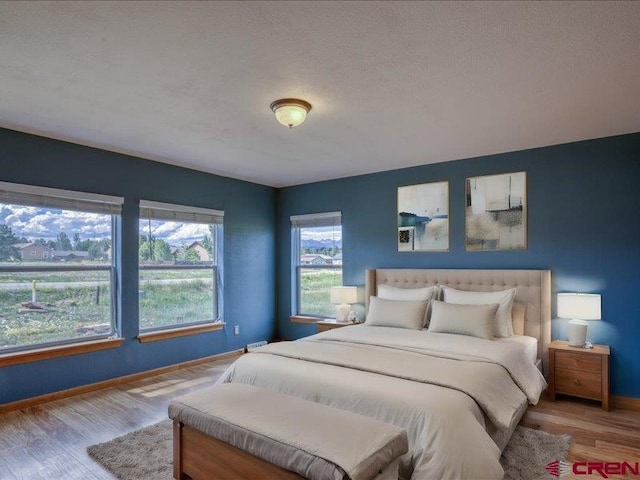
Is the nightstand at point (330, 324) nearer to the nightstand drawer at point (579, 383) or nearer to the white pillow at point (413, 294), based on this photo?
the white pillow at point (413, 294)

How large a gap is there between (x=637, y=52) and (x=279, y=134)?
2600 mm

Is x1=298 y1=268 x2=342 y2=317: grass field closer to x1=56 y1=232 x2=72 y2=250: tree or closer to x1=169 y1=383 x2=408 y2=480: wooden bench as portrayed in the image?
x1=56 y1=232 x2=72 y2=250: tree

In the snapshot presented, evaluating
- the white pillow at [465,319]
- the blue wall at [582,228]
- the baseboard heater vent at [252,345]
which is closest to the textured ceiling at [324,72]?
the blue wall at [582,228]

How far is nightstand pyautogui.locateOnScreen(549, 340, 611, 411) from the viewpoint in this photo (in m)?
3.49

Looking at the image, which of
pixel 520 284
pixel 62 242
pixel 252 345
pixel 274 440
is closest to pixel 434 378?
pixel 274 440

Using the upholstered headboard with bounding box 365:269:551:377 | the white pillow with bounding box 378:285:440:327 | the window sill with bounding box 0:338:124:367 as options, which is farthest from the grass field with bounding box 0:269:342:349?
Result: the upholstered headboard with bounding box 365:269:551:377

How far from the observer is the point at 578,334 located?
365 centimetres

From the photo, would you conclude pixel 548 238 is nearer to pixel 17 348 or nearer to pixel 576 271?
pixel 576 271

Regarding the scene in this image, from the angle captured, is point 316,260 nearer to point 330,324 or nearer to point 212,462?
→ point 330,324

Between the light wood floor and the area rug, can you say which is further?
the light wood floor

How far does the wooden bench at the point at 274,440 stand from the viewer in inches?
69.7

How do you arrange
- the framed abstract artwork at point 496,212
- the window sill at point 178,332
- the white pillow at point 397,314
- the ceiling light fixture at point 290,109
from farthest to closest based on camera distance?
1. the window sill at point 178,332
2. the framed abstract artwork at point 496,212
3. the white pillow at point 397,314
4. the ceiling light fixture at point 290,109

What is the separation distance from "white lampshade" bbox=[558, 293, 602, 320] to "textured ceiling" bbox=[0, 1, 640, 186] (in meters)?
1.49

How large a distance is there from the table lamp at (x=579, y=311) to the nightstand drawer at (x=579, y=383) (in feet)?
0.86
